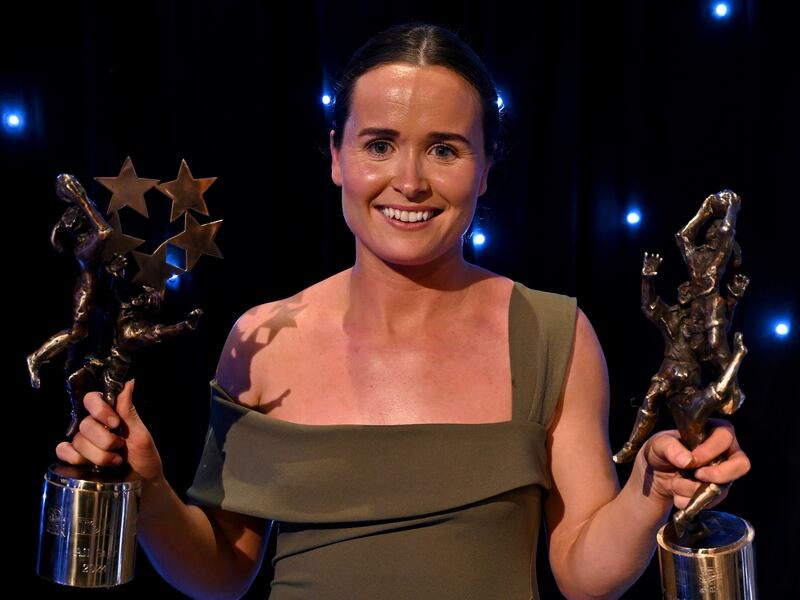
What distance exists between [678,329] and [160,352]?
4.22 feet

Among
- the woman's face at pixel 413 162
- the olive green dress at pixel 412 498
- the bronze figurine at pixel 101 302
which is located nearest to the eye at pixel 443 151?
the woman's face at pixel 413 162

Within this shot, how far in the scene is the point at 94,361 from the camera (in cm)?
146

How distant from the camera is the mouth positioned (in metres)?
1.69

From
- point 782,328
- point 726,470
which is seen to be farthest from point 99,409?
point 782,328

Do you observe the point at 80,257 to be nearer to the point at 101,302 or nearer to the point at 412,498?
the point at 101,302

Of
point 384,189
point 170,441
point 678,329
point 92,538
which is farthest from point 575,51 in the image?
point 92,538

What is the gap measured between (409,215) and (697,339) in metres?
0.57

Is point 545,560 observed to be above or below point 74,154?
below

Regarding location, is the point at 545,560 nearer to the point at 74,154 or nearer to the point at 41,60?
the point at 74,154

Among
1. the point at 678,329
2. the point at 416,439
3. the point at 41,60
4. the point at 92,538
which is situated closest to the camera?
the point at 678,329

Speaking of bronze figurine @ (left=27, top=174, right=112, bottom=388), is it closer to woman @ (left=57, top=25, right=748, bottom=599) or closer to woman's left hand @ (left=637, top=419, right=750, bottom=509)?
woman @ (left=57, top=25, right=748, bottom=599)

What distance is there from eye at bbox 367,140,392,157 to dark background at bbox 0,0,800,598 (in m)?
0.44

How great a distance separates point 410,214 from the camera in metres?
1.69

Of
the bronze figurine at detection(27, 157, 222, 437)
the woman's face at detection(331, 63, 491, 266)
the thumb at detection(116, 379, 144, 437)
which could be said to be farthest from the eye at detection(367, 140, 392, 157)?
the thumb at detection(116, 379, 144, 437)
